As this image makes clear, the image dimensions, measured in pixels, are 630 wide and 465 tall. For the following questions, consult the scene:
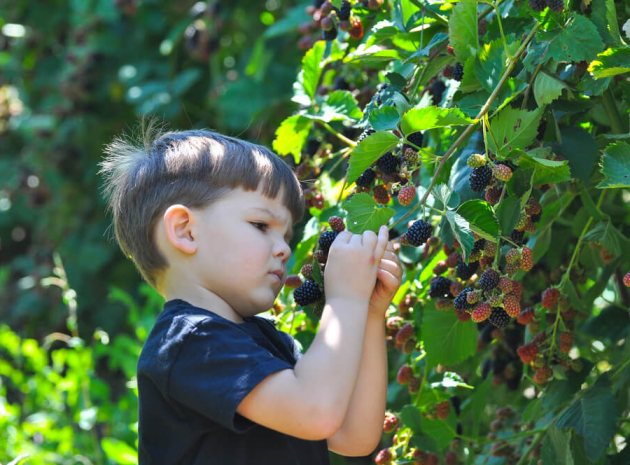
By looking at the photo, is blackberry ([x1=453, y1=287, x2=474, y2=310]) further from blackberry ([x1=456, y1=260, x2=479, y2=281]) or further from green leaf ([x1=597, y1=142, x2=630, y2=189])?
green leaf ([x1=597, y1=142, x2=630, y2=189])

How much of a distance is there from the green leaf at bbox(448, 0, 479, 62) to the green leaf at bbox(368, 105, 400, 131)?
14 cm

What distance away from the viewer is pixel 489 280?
132 centimetres

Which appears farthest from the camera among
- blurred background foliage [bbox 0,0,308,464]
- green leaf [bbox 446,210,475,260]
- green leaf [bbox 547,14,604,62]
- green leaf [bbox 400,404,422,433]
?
blurred background foliage [bbox 0,0,308,464]

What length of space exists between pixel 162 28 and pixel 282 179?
269 cm

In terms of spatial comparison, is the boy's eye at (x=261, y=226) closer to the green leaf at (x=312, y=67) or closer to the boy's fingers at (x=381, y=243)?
the boy's fingers at (x=381, y=243)

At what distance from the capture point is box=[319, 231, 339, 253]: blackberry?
1454mm

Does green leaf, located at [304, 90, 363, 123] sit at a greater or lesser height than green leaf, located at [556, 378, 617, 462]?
greater

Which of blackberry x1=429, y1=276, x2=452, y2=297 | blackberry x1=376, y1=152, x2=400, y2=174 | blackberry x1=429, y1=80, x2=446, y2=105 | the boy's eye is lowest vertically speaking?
blackberry x1=429, y1=276, x2=452, y2=297

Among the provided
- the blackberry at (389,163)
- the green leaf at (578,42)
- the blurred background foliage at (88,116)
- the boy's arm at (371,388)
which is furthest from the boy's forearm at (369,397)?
the blurred background foliage at (88,116)

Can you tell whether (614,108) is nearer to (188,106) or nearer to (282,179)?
(282,179)

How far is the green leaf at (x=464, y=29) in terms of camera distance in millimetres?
1407

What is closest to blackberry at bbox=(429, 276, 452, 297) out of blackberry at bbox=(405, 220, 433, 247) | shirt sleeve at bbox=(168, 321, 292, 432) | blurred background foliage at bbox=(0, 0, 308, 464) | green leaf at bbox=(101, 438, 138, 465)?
blackberry at bbox=(405, 220, 433, 247)

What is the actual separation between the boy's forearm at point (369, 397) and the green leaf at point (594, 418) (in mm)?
309

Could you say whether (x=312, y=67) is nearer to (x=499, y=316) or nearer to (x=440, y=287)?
(x=440, y=287)
